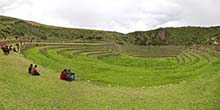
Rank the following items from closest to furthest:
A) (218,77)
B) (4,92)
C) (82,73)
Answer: (4,92) < (218,77) < (82,73)

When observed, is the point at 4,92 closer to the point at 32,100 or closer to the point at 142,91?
the point at 32,100

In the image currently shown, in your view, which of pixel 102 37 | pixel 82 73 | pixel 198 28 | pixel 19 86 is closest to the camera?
pixel 19 86

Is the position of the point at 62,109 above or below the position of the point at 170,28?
below

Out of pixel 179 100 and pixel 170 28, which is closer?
pixel 179 100

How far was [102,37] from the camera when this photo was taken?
149 m

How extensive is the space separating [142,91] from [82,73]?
12.8m

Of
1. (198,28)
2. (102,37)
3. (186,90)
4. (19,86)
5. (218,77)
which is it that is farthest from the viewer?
(198,28)

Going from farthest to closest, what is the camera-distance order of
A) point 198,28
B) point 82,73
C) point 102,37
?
1. point 198,28
2. point 102,37
3. point 82,73

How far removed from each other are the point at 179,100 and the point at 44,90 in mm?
11936

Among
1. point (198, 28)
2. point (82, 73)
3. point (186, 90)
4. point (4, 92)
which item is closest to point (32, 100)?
point (4, 92)

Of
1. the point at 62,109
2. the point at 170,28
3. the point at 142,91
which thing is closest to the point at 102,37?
the point at 170,28

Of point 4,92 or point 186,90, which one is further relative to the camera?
point 186,90

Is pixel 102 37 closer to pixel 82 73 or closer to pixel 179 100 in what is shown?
pixel 82 73

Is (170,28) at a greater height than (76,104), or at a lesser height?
greater
